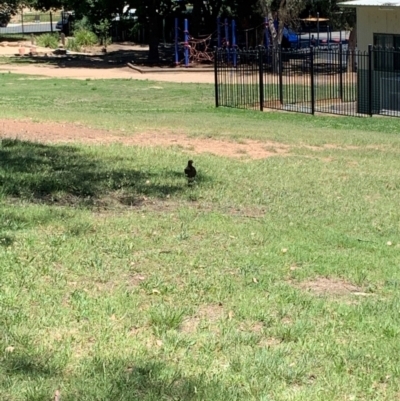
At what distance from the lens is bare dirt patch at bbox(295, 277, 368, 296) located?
5.16 metres

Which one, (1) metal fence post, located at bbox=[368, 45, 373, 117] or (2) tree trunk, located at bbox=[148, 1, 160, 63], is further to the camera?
(2) tree trunk, located at bbox=[148, 1, 160, 63]

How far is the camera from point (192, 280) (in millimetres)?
5105

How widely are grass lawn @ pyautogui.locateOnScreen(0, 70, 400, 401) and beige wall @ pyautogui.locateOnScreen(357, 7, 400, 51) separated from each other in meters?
12.8

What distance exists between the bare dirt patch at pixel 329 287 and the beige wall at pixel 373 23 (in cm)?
1753

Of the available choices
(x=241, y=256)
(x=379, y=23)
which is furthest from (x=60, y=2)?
(x=241, y=256)

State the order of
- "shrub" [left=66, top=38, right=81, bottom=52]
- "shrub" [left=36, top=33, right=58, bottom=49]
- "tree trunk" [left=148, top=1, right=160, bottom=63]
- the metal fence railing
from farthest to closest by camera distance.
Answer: the metal fence railing
"shrub" [left=36, top=33, right=58, bottom=49]
"shrub" [left=66, top=38, right=81, bottom=52]
"tree trunk" [left=148, top=1, right=160, bottom=63]

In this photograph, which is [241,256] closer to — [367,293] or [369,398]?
[367,293]

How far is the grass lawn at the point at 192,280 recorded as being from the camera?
369 centimetres

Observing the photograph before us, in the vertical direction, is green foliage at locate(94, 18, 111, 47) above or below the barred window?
above

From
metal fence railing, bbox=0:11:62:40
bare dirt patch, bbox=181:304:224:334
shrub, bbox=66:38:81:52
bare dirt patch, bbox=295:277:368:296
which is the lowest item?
bare dirt patch, bbox=295:277:368:296

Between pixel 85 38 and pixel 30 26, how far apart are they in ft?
81.9

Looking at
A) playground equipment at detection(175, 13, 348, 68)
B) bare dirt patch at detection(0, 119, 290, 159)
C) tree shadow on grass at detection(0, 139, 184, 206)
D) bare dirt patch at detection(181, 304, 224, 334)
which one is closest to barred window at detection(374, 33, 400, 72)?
bare dirt patch at detection(0, 119, 290, 159)

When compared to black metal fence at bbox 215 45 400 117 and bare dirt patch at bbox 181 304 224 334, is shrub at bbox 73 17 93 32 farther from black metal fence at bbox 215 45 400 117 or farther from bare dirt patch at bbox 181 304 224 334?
bare dirt patch at bbox 181 304 224 334

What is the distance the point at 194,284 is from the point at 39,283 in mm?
941
